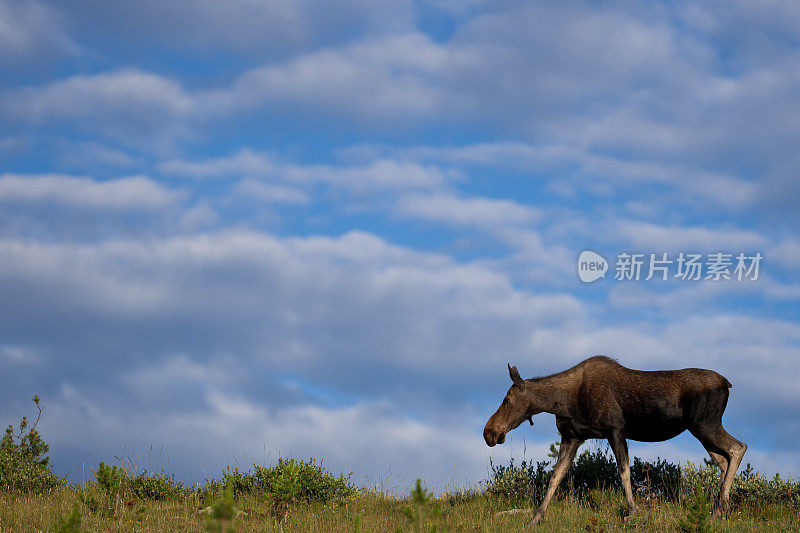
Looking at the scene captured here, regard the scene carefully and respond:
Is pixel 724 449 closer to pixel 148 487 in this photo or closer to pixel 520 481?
pixel 520 481

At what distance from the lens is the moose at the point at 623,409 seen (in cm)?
1398

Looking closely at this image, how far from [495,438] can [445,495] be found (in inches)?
134

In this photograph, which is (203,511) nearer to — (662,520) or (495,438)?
(495,438)

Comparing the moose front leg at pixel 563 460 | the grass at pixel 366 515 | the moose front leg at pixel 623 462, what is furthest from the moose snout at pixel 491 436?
the moose front leg at pixel 623 462

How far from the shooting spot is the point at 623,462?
44.7 feet

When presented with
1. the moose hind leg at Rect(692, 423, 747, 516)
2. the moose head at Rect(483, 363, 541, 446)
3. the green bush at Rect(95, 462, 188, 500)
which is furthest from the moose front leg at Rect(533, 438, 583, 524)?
the green bush at Rect(95, 462, 188, 500)

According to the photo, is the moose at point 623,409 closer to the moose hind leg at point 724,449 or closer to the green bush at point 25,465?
the moose hind leg at point 724,449

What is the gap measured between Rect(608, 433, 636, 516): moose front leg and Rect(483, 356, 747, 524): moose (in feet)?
0.06


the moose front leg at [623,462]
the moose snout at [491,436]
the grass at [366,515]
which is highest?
the moose snout at [491,436]

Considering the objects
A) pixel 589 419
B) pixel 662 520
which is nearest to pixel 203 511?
pixel 589 419

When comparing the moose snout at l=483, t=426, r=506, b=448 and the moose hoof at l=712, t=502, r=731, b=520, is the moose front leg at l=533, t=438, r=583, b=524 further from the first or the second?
the moose hoof at l=712, t=502, r=731, b=520

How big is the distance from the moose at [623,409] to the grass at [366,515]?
2.89 feet

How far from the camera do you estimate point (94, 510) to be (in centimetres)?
1439

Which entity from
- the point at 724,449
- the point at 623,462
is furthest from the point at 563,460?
the point at 724,449
